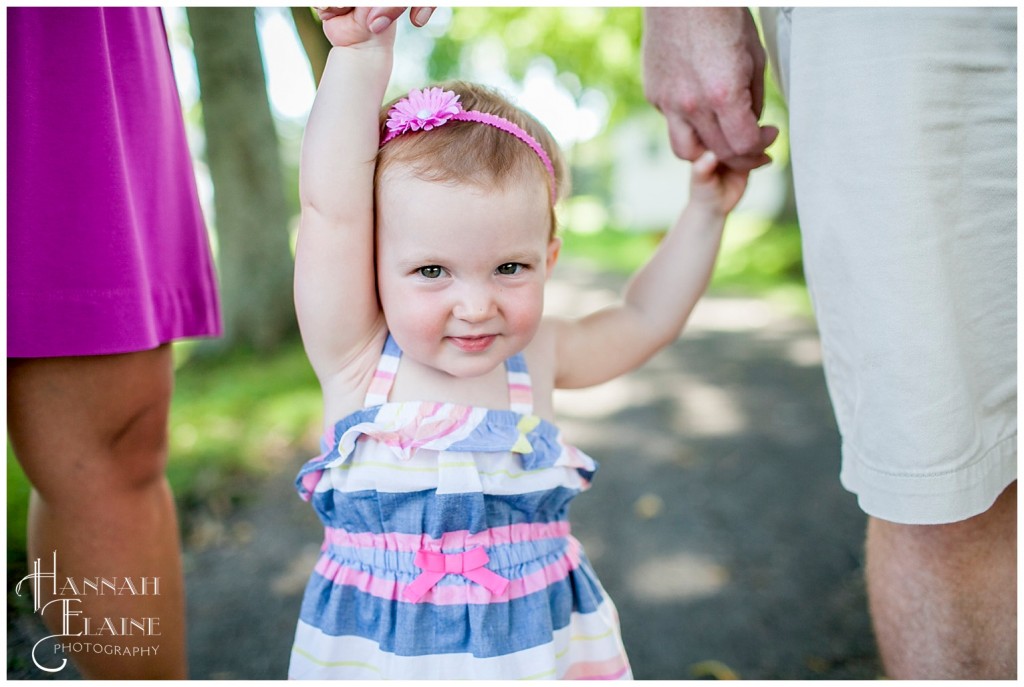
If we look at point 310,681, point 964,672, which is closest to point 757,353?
point 964,672

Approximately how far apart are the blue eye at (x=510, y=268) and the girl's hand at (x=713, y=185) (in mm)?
597

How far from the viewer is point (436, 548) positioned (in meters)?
1.52

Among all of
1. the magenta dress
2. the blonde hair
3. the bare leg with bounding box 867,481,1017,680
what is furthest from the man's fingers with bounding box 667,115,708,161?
the magenta dress

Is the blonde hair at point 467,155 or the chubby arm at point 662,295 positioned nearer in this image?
the blonde hair at point 467,155

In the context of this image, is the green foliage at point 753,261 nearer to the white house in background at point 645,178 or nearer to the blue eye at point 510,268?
the blue eye at point 510,268

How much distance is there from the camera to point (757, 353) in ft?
21.1

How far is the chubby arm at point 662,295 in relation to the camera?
181 cm

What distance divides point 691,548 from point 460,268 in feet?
6.50

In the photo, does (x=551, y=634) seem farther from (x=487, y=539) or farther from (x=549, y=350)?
(x=549, y=350)

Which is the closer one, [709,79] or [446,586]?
[446,586]

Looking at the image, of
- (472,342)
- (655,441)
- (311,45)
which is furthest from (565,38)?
(472,342)

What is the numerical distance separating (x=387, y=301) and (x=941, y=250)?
0.96m

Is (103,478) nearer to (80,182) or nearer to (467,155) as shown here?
(80,182)

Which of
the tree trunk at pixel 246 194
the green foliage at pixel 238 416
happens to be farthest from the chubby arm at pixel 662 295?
the tree trunk at pixel 246 194
